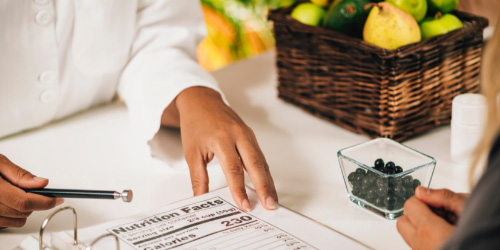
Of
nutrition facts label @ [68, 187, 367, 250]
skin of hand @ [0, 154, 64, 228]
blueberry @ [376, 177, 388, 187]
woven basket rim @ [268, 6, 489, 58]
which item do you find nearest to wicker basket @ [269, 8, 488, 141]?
woven basket rim @ [268, 6, 489, 58]

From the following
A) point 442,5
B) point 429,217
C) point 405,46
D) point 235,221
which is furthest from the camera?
point 442,5

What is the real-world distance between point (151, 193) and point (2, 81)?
1.25 ft

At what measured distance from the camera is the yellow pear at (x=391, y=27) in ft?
3.31

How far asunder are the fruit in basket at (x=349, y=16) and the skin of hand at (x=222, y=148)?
0.27 metres

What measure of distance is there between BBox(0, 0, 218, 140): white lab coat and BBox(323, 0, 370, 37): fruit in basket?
0.86 feet

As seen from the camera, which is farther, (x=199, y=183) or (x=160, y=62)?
(x=160, y=62)

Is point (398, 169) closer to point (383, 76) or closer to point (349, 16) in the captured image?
point (383, 76)

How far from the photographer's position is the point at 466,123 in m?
0.96

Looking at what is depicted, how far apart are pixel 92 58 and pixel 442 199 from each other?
0.76 meters

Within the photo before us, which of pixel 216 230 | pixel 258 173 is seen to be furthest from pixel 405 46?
pixel 216 230

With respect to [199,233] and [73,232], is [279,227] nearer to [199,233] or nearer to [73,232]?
[199,233]

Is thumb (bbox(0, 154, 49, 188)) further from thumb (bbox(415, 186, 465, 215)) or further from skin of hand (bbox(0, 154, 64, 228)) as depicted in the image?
thumb (bbox(415, 186, 465, 215))

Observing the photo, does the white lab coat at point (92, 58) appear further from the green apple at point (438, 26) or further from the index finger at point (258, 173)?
the green apple at point (438, 26)

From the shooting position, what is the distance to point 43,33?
1.09 meters
